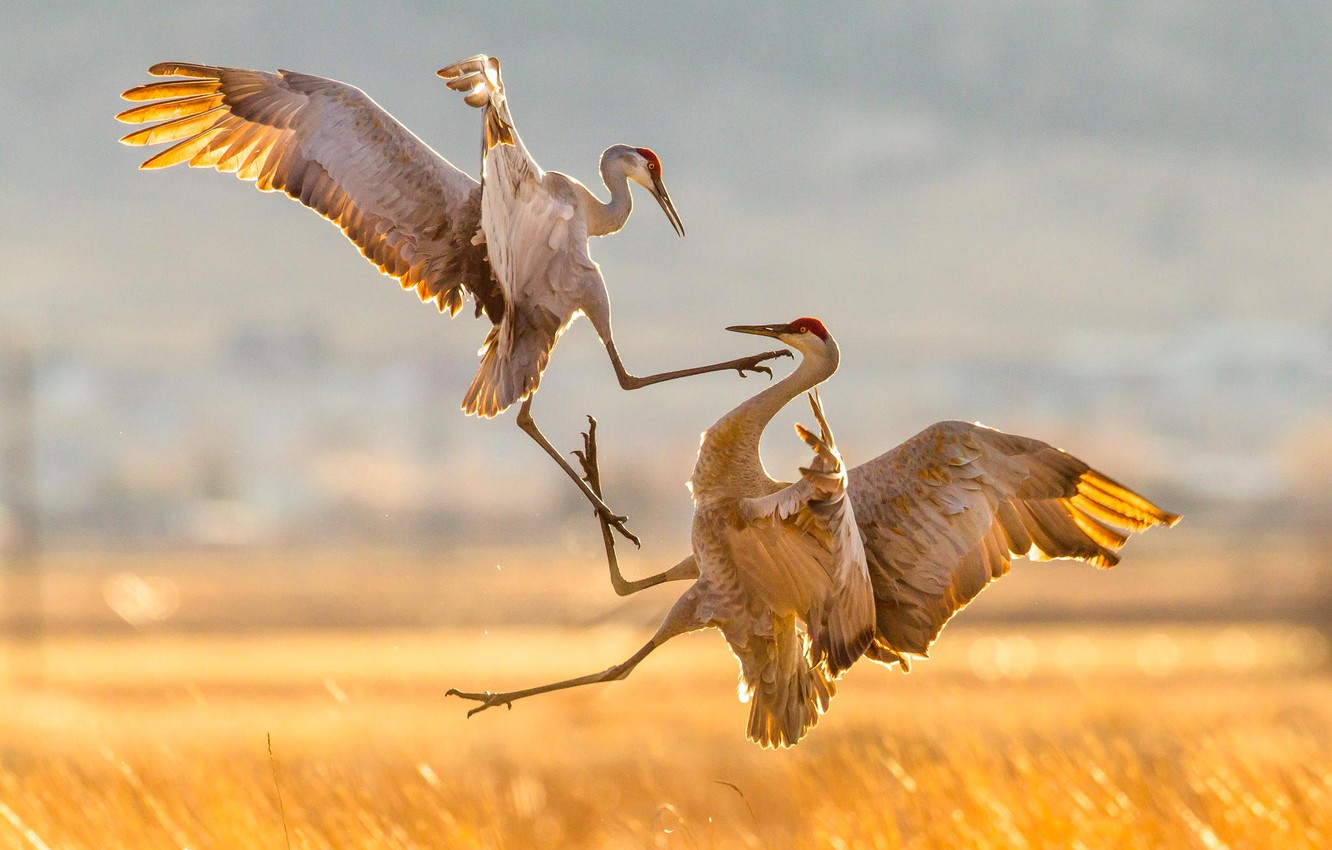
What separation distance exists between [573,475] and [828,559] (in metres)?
1.50

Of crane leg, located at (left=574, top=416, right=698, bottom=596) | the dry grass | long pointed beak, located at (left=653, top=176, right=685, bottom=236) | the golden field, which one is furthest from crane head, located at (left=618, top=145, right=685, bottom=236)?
the dry grass

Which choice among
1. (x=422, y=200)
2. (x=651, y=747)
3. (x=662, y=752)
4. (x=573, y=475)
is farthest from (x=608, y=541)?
(x=662, y=752)

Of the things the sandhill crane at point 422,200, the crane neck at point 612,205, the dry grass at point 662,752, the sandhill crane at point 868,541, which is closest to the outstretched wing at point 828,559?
the sandhill crane at point 868,541

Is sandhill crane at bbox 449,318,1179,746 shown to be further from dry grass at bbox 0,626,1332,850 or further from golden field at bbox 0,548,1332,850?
golden field at bbox 0,548,1332,850

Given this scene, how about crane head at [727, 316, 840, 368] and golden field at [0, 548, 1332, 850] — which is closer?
crane head at [727, 316, 840, 368]

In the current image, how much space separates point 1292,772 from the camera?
29.4ft

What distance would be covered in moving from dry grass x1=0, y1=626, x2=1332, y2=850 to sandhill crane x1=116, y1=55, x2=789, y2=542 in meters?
1.87

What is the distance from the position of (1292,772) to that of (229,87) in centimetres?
664

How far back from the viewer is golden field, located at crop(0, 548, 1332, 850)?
8008 mm

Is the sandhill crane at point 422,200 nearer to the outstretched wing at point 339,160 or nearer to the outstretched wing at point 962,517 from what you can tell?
the outstretched wing at point 339,160

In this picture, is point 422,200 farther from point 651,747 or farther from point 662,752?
point 662,752

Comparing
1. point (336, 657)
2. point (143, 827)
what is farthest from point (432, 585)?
point (143, 827)

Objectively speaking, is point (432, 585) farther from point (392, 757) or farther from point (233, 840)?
point (233, 840)

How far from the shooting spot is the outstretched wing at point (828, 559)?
224 inches
